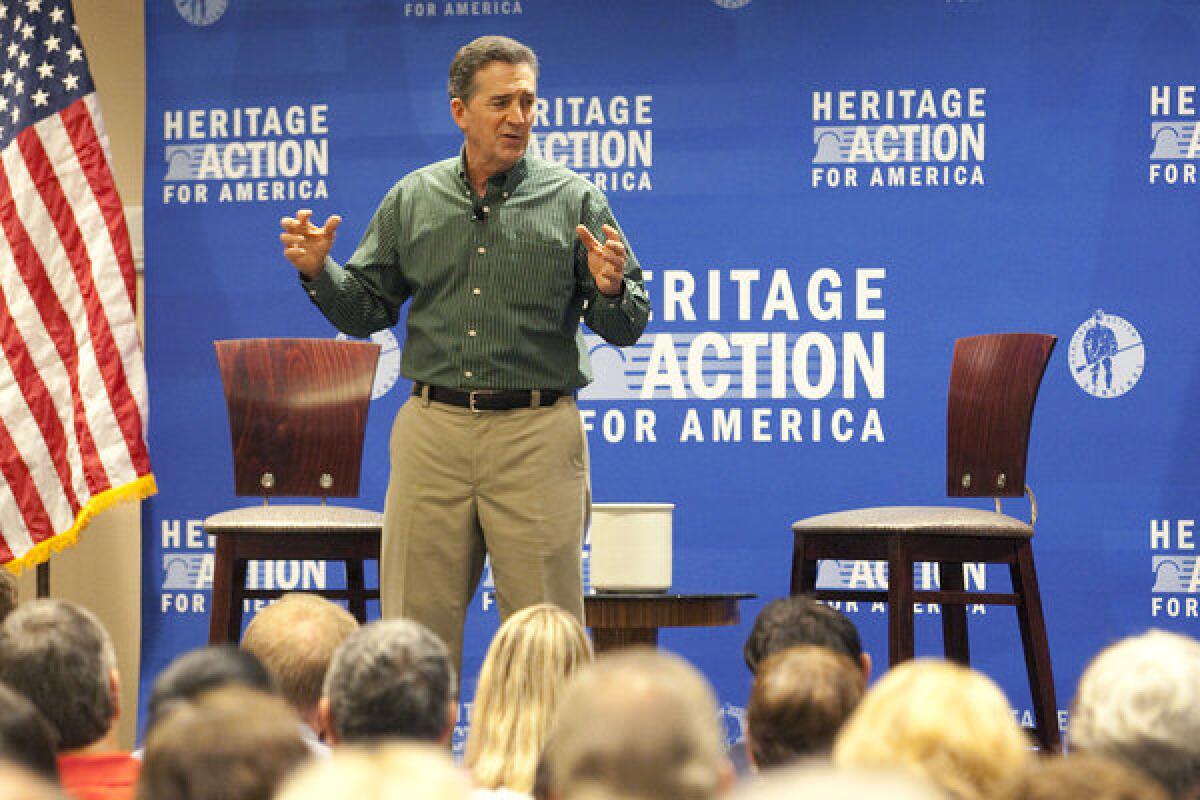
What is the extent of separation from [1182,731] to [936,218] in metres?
3.30

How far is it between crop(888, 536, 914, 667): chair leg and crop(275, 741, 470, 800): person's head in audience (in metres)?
2.66

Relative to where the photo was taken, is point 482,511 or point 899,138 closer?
point 482,511

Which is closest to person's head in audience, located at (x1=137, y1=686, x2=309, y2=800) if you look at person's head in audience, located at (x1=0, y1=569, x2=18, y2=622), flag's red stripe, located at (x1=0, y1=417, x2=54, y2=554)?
person's head in audience, located at (x1=0, y1=569, x2=18, y2=622)

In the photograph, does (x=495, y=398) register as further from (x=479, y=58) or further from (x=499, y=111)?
(x=479, y=58)

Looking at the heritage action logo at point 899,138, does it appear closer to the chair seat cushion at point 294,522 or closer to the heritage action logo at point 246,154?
the heritage action logo at point 246,154

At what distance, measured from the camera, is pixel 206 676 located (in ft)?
6.70

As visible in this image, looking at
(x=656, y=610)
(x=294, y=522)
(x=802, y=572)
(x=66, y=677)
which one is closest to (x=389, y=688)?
(x=66, y=677)

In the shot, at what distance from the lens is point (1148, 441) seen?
4.90 m

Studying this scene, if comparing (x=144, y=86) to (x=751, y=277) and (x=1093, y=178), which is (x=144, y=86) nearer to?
(x=751, y=277)

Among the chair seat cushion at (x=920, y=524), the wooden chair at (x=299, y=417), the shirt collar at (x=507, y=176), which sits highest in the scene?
the shirt collar at (x=507, y=176)

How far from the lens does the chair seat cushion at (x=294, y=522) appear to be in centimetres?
397

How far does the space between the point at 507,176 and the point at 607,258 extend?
36 centimetres

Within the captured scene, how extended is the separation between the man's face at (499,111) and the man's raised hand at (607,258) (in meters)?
0.27

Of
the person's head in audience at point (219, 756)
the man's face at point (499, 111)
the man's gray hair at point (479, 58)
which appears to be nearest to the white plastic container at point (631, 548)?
the man's face at point (499, 111)
